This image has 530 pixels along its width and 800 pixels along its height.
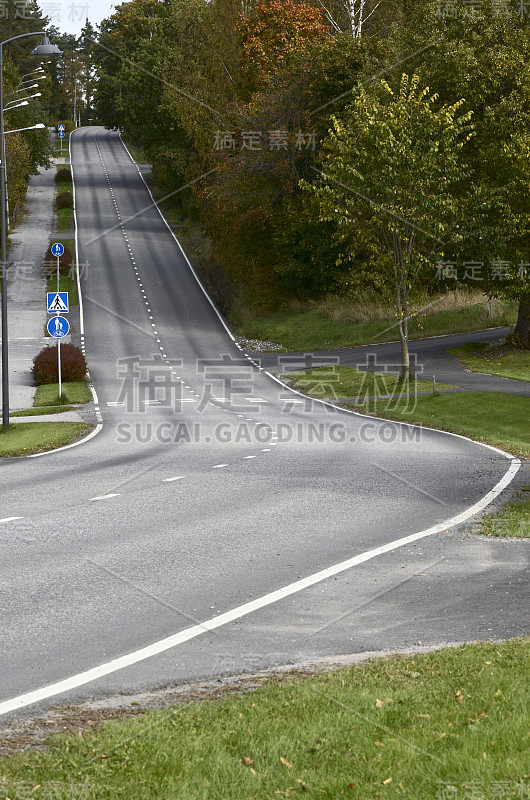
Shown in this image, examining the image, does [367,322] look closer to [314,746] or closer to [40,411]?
[40,411]

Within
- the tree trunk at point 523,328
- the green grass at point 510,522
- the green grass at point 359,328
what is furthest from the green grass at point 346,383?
the green grass at point 510,522

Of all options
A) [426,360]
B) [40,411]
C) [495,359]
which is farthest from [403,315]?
[40,411]

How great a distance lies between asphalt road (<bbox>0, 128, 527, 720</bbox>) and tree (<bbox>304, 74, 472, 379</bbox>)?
7.33 metres

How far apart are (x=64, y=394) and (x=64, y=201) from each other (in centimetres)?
5149

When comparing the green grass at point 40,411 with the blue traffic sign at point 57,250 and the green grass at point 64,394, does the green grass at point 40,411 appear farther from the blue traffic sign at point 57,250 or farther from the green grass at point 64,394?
the blue traffic sign at point 57,250

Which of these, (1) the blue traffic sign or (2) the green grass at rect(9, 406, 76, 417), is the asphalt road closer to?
(2) the green grass at rect(9, 406, 76, 417)

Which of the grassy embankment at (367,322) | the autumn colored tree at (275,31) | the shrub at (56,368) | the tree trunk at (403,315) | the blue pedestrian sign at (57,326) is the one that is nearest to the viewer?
the blue pedestrian sign at (57,326)

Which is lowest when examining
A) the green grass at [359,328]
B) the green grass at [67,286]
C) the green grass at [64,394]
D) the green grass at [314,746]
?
the green grass at [64,394]

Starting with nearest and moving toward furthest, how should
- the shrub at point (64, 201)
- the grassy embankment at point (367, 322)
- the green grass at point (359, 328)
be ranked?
the green grass at point (359, 328) → the grassy embankment at point (367, 322) → the shrub at point (64, 201)

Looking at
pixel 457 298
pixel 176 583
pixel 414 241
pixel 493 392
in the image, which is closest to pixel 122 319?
pixel 457 298

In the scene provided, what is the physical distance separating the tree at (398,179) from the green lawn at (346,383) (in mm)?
2669

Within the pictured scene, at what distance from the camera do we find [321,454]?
1895 centimetres

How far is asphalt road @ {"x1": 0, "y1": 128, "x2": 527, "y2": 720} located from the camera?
762 centimetres

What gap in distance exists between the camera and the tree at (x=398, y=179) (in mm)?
28453
